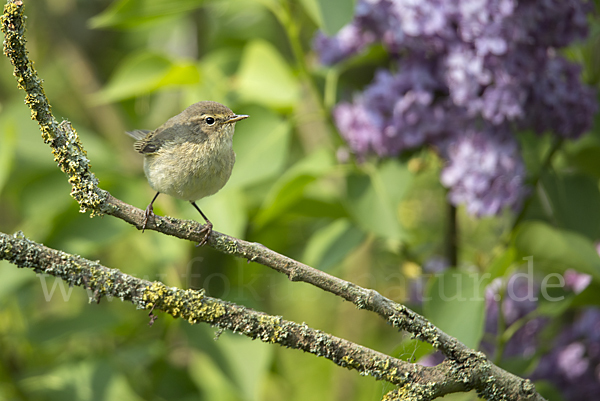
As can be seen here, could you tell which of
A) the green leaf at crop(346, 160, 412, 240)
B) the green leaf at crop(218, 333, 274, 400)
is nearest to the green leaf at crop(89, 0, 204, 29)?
the green leaf at crop(346, 160, 412, 240)

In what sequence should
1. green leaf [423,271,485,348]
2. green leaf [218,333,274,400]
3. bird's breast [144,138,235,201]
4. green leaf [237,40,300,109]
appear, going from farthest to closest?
green leaf [237,40,300,109] < green leaf [218,333,274,400] < green leaf [423,271,485,348] < bird's breast [144,138,235,201]

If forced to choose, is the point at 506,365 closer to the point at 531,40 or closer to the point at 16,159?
the point at 531,40

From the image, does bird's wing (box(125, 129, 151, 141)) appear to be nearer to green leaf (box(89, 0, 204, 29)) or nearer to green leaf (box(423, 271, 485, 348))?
green leaf (box(89, 0, 204, 29))

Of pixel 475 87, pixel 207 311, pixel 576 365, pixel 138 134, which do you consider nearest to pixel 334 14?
pixel 475 87

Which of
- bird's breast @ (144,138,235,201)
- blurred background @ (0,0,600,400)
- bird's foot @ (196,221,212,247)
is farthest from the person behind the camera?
blurred background @ (0,0,600,400)

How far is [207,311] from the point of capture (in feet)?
3.42

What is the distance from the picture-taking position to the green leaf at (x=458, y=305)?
1721mm

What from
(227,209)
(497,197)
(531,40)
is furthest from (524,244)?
(227,209)

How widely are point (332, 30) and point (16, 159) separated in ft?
5.41

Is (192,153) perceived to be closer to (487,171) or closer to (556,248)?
(487,171)

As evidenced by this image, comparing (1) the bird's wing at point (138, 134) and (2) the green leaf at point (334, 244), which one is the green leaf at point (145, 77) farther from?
(2) the green leaf at point (334, 244)

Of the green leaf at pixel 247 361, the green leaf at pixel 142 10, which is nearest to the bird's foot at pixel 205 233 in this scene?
the green leaf at pixel 247 361

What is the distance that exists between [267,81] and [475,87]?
3.01 ft

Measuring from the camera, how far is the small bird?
5.32ft
